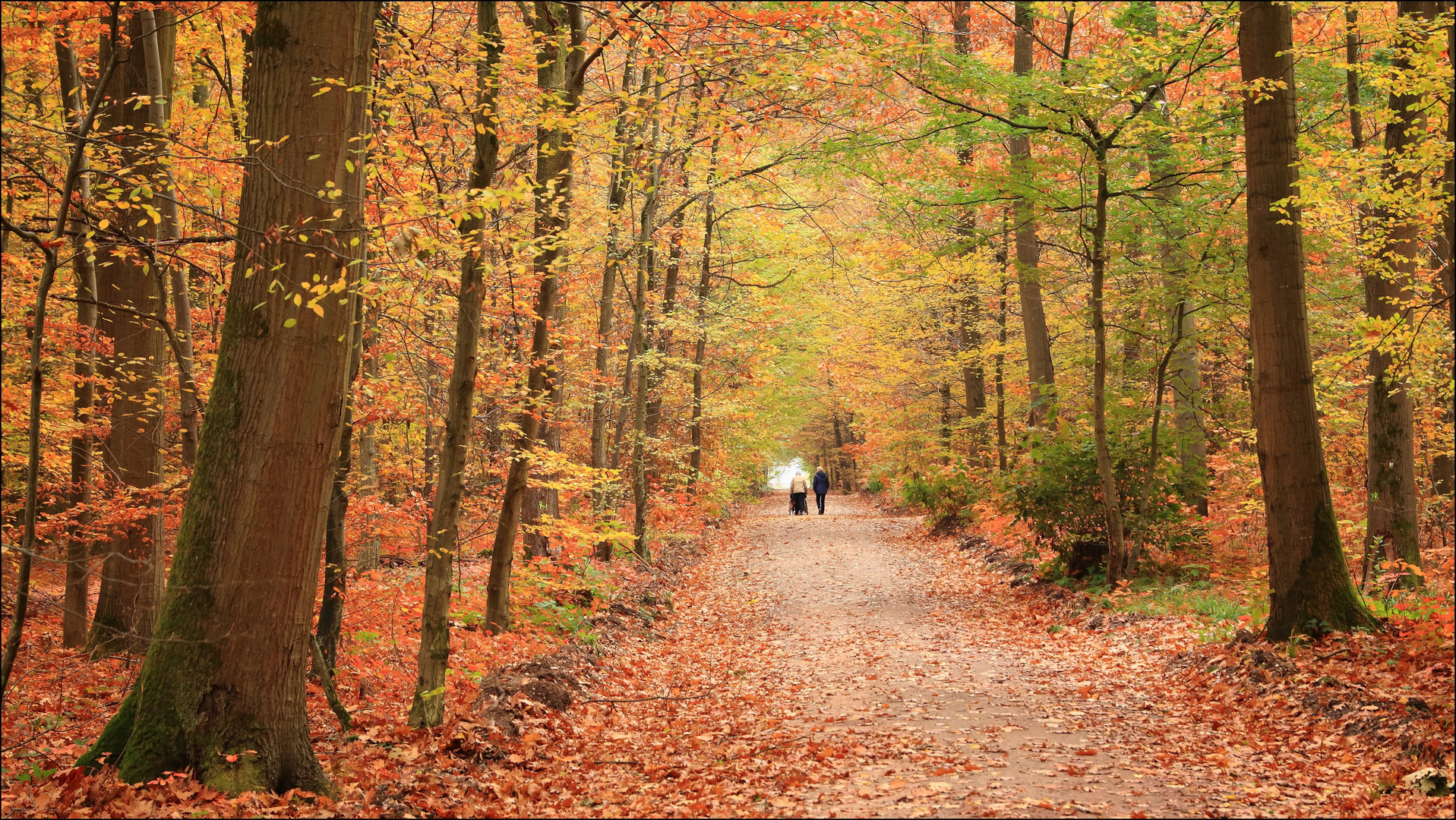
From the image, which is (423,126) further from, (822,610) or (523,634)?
(822,610)

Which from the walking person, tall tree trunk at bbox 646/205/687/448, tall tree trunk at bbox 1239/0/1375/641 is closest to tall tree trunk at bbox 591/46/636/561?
tall tree trunk at bbox 646/205/687/448

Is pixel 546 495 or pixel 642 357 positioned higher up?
pixel 642 357

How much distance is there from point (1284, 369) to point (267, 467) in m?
8.22

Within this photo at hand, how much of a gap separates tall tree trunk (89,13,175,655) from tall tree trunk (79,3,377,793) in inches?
168

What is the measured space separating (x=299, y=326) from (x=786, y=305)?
55.3ft

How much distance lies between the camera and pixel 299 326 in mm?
5074

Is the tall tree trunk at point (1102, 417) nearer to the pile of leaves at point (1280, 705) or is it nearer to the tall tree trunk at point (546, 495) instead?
the pile of leaves at point (1280, 705)

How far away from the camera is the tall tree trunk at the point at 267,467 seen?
15.9 ft

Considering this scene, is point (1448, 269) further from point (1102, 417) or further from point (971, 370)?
point (971, 370)

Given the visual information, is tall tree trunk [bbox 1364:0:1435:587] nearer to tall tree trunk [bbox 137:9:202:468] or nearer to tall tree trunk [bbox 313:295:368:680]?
tall tree trunk [bbox 313:295:368:680]

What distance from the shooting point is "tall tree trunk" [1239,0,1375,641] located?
7625mm

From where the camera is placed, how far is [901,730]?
6.84 metres

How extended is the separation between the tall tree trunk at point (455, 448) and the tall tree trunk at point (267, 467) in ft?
4.70

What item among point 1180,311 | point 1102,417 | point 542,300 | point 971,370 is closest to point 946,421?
point 971,370
